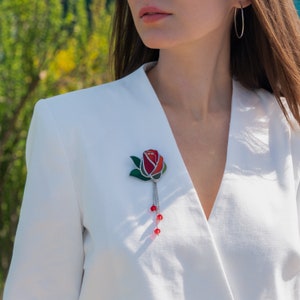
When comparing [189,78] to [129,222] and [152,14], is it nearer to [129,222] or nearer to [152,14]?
[152,14]

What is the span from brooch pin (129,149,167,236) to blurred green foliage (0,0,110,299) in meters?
2.37

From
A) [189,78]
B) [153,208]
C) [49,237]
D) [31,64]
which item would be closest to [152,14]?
[189,78]

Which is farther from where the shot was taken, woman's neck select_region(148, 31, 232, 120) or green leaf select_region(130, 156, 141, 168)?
woman's neck select_region(148, 31, 232, 120)

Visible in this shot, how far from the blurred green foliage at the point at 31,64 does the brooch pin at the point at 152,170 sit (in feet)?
7.78

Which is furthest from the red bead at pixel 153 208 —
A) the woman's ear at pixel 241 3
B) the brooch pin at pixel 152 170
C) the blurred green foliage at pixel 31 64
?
the blurred green foliage at pixel 31 64

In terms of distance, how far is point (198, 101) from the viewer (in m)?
2.82

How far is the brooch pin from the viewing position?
2578 mm

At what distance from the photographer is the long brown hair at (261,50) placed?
2.88 meters

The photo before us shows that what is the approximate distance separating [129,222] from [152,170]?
0.15m

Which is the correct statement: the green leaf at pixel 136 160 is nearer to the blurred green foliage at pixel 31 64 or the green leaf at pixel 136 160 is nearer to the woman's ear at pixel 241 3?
the woman's ear at pixel 241 3

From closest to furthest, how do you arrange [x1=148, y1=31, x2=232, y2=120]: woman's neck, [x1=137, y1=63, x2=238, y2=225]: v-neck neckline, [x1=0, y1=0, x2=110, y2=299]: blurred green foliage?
[x1=137, y1=63, x2=238, y2=225]: v-neck neckline, [x1=148, y1=31, x2=232, y2=120]: woman's neck, [x1=0, y1=0, x2=110, y2=299]: blurred green foliage

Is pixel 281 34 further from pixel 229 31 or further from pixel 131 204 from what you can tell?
pixel 131 204

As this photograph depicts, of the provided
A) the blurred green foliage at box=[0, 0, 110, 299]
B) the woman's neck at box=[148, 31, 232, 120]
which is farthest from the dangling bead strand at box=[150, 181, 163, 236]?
the blurred green foliage at box=[0, 0, 110, 299]

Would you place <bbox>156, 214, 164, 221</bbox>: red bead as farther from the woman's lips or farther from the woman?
the woman's lips
